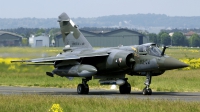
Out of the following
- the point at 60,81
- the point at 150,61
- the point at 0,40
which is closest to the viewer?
the point at 150,61

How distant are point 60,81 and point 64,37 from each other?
7.07 m

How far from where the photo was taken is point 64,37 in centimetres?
3128

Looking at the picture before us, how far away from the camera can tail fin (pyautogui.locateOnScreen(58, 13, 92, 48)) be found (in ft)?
100

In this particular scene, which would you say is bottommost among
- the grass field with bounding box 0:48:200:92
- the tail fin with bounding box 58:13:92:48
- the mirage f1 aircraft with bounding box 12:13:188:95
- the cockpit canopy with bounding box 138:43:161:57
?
the grass field with bounding box 0:48:200:92

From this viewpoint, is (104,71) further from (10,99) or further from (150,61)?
(10,99)

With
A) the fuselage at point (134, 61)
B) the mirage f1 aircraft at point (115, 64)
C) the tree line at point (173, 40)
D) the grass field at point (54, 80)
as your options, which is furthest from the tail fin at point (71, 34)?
the tree line at point (173, 40)

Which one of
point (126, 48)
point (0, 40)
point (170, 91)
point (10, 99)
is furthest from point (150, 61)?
point (0, 40)

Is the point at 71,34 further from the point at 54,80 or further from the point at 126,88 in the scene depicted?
the point at 54,80

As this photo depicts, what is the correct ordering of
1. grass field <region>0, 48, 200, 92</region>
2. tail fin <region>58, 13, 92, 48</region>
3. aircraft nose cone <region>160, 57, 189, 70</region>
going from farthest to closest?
grass field <region>0, 48, 200, 92</region> < tail fin <region>58, 13, 92, 48</region> < aircraft nose cone <region>160, 57, 189, 70</region>

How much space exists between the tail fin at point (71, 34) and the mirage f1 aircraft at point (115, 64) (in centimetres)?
50

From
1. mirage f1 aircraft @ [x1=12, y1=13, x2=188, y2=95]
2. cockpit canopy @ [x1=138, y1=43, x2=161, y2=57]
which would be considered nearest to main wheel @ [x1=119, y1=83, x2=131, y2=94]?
mirage f1 aircraft @ [x1=12, y1=13, x2=188, y2=95]

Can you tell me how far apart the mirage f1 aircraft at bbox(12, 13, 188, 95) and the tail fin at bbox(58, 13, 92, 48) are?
500mm

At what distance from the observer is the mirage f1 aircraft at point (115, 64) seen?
26.2 metres

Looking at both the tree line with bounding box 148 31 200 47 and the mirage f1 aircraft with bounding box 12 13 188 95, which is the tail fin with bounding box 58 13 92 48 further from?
the tree line with bounding box 148 31 200 47
